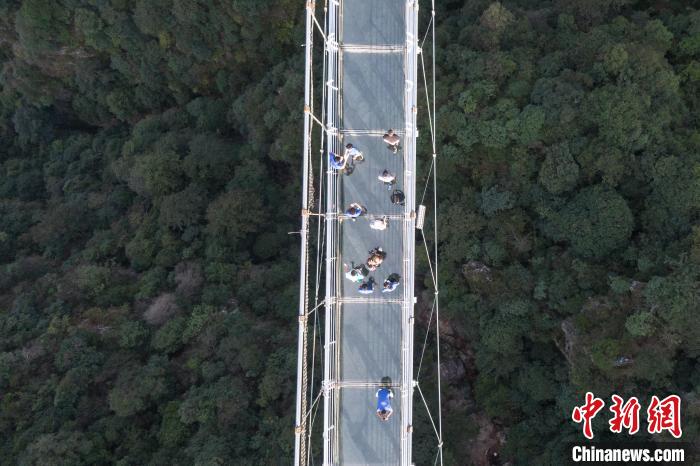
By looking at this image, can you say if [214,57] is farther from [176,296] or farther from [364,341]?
[364,341]

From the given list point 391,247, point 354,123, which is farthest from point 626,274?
point 354,123

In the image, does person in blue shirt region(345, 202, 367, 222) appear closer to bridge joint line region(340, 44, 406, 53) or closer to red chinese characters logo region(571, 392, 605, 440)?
bridge joint line region(340, 44, 406, 53)

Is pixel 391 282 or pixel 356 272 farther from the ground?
pixel 356 272

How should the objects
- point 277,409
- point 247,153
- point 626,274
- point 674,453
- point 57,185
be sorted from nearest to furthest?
point 674,453, point 626,274, point 277,409, point 247,153, point 57,185

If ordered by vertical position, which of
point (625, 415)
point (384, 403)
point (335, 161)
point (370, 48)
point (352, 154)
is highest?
point (370, 48)

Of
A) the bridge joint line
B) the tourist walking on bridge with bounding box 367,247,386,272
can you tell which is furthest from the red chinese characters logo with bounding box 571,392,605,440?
the bridge joint line

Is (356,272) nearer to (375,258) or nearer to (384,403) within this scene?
(375,258)

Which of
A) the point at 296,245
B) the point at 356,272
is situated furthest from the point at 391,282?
the point at 296,245
